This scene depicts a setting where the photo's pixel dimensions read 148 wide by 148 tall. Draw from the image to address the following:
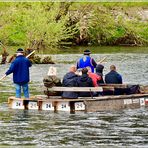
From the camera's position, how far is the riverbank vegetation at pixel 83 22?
5150 centimetres

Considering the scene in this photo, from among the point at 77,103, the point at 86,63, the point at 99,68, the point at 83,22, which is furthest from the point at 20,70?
the point at 83,22

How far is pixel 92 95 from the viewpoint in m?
26.0

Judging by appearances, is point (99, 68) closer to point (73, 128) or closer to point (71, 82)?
point (71, 82)

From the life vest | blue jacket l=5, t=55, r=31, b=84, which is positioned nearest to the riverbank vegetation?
the life vest

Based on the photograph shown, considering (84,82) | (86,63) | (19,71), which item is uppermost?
(86,63)

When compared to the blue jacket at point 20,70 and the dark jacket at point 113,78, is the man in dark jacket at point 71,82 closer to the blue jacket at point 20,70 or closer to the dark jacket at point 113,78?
the blue jacket at point 20,70

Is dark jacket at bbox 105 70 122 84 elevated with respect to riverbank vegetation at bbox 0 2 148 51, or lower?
lower

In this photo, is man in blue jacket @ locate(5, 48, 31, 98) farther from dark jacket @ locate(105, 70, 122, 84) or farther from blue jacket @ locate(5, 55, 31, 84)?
dark jacket @ locate(105, 70, 122, 84)

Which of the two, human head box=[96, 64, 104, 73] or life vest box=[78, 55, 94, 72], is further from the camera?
life vest box=[78, 55, 94, 72]

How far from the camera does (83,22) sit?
2472 inches

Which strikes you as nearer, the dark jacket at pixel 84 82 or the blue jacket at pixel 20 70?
the dark jacket at pixel 84 82

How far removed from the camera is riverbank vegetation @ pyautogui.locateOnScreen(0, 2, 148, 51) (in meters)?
51.5

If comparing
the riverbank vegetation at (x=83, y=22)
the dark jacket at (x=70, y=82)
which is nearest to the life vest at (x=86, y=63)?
the dark jacket at (x=70, y=82)

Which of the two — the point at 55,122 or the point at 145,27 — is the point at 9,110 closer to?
the point at 55,122
